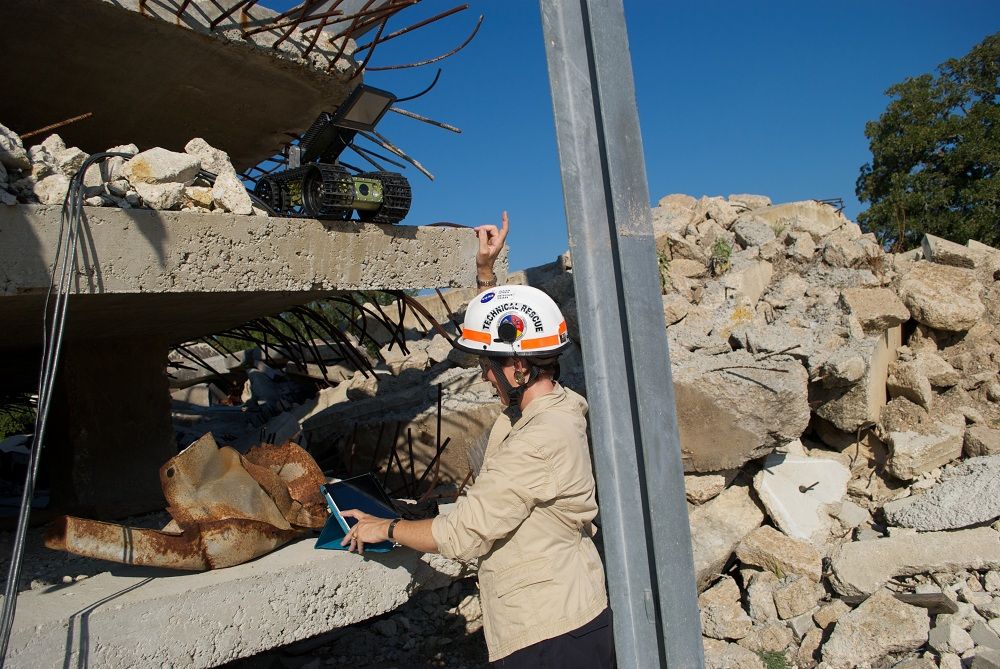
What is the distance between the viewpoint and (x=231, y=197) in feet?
10.6

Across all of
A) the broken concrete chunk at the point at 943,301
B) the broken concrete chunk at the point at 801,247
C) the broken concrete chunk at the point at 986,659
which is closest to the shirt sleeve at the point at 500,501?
the broken concrete chunk at the point at 986,659

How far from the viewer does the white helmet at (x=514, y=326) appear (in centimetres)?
260

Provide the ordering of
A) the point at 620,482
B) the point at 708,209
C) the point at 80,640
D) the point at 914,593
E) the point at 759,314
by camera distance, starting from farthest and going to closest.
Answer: the point at 708,209, the point at 759,314, the point at 914,593, the point at 80,640, the point at 620,482

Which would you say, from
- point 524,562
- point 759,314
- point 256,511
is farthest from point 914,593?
point 256,511

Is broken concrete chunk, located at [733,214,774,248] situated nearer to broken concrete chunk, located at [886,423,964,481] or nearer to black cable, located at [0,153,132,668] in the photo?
broken concrete chunk, located at [886,423,964,481]

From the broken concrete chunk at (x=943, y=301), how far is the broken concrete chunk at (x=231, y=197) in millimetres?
5636

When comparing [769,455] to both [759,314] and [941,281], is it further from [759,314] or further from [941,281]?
[941,281]

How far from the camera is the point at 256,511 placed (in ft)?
11.0

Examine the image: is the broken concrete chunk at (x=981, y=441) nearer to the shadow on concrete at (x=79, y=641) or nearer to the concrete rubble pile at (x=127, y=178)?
the concrete rubble pile at (x=127, y=178)

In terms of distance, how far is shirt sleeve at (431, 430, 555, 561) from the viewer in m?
2.33

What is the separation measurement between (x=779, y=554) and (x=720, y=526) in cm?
41

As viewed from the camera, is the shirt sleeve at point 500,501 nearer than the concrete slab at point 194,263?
Yes

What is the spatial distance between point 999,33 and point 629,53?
18945 mm

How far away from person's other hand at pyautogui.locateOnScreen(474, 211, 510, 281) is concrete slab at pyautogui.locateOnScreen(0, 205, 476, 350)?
0.65m
